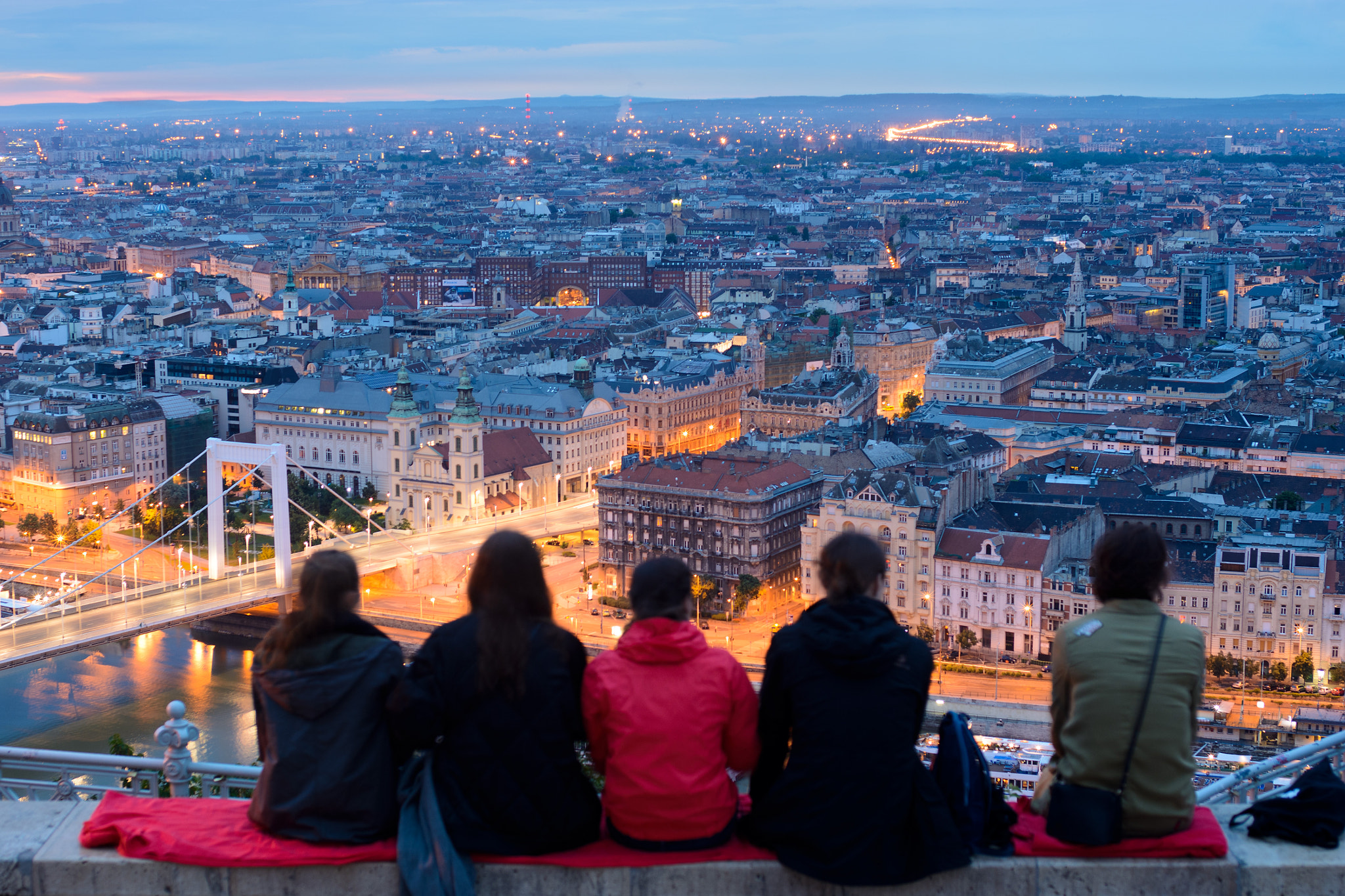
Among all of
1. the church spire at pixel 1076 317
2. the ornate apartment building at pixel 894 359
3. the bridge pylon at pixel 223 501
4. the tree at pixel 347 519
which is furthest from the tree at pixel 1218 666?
the church spire at pixel 1076 317

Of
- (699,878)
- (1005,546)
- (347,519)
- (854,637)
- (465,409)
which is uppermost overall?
(854,637)

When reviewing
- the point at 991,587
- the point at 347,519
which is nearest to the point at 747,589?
the point at 991,587

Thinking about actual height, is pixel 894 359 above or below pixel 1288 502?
below

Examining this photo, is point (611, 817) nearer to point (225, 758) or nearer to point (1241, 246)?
point (225, 758)

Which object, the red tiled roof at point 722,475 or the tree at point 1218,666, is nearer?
the tree at point 1218,666

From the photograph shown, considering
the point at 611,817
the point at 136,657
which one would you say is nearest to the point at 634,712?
the point at 611,817

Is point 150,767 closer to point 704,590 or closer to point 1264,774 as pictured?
point 1264,774

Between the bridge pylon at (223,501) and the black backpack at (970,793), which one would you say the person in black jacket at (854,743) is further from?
the bridge pylon at (223,501)

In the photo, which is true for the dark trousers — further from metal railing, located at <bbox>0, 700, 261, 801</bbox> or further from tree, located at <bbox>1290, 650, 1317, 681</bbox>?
tree, located at <bbox>1290, 650, 1317, 681</bbox>
